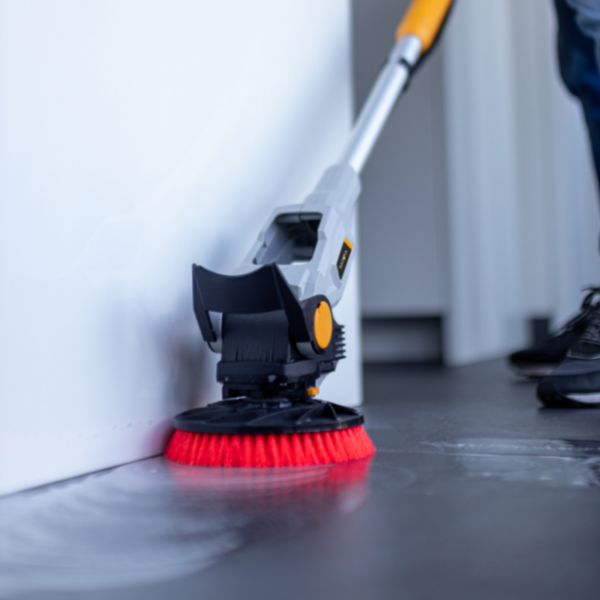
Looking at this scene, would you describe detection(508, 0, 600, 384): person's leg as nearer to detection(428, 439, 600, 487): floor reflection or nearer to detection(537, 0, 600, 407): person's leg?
detection(537, 0, 600, 407): person's leg

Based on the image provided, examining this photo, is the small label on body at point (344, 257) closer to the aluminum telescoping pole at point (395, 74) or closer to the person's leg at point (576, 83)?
the aluminum telescoping pole at point (395, 74)

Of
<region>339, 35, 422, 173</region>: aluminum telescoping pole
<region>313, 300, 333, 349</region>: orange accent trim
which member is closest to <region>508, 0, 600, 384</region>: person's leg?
<region>339, 35, 422, 173</region>: aluminum telescoping pole

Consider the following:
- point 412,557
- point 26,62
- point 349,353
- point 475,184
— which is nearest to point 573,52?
point 475,184

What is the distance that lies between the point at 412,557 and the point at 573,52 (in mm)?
1500

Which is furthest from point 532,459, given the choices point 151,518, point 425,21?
point 425,21

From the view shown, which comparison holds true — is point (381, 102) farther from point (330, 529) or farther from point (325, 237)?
point (330, 529)

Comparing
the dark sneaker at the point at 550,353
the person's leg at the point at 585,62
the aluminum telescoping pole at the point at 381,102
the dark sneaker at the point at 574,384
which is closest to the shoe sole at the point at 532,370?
the dark sneaker at the point at 550,353

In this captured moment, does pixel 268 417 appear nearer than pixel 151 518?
No

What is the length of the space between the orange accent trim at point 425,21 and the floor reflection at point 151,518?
80cm

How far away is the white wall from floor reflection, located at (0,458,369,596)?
0.07m

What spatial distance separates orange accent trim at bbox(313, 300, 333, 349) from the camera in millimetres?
708

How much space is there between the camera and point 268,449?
0.68 metres

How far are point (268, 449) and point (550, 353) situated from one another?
1.00 metres

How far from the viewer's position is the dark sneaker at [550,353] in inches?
58.5
